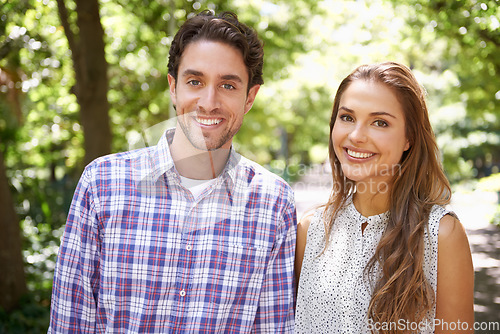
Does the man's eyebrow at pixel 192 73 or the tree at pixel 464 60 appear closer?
the man's eyebrow at pixel 192 73

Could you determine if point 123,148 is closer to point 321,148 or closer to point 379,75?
point 379,75

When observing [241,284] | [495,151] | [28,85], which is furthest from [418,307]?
[495,151]

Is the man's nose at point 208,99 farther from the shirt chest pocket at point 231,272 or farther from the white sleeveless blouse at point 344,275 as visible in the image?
the white sleeveless blouse at point 344,275

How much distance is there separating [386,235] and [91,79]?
5.16 meters

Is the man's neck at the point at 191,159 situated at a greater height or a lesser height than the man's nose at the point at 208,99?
lesser

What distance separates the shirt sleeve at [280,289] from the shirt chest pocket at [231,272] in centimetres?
6

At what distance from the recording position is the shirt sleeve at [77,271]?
2.29 metres

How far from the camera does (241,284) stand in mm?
2379

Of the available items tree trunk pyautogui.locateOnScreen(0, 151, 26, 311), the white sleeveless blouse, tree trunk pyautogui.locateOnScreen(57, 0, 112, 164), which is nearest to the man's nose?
the white sleeveless blouse

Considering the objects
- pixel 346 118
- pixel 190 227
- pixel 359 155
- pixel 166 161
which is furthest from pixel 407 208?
pixel 166 161

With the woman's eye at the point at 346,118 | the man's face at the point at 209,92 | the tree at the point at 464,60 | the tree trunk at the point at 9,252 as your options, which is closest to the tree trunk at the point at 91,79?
the tree trunk at the point at 9,252

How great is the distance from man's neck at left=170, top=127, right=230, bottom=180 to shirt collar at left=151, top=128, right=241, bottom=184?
0.17 feet

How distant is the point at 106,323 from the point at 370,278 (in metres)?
1.29

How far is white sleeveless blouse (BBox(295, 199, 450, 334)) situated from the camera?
91.5 inches
